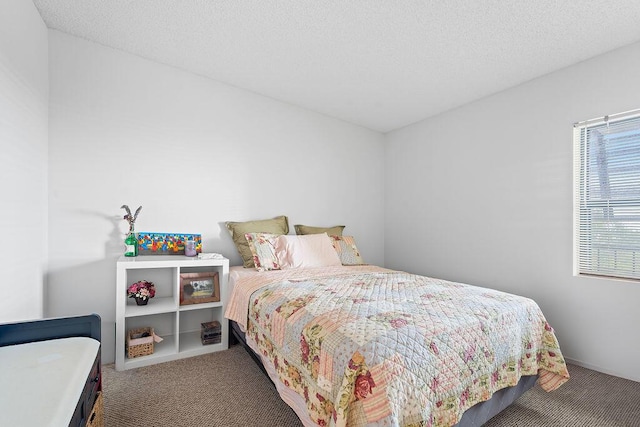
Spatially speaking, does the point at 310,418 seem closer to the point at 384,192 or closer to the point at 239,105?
the point at 239,105

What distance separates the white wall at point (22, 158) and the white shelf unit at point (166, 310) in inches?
19.7

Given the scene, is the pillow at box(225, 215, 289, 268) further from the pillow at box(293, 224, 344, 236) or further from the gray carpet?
the gray carpet

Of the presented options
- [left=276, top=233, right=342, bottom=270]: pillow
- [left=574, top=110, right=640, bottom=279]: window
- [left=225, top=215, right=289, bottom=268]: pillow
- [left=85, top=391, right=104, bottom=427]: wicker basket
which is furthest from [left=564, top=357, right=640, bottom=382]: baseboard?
[left=85, top=391, right=104, bottom=427]: wicker basket

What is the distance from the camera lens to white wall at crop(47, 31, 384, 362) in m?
2.36

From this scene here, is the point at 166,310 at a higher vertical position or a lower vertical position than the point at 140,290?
lower

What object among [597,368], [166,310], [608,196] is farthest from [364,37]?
[597,368]

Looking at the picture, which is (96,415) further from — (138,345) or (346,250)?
(346,250)

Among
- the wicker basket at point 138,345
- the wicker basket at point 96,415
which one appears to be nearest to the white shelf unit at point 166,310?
the wicker basket at point 138,345

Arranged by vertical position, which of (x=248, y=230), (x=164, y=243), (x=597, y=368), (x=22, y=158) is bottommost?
(x=597, y=368)

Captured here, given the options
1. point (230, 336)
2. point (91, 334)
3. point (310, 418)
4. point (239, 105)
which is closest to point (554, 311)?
point (310, 418)

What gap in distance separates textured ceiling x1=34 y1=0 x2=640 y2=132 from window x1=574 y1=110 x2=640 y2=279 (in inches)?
23.9

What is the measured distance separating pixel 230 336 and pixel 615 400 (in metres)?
2.76

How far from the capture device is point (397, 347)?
1184 mm

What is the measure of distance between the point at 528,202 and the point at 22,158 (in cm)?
378
